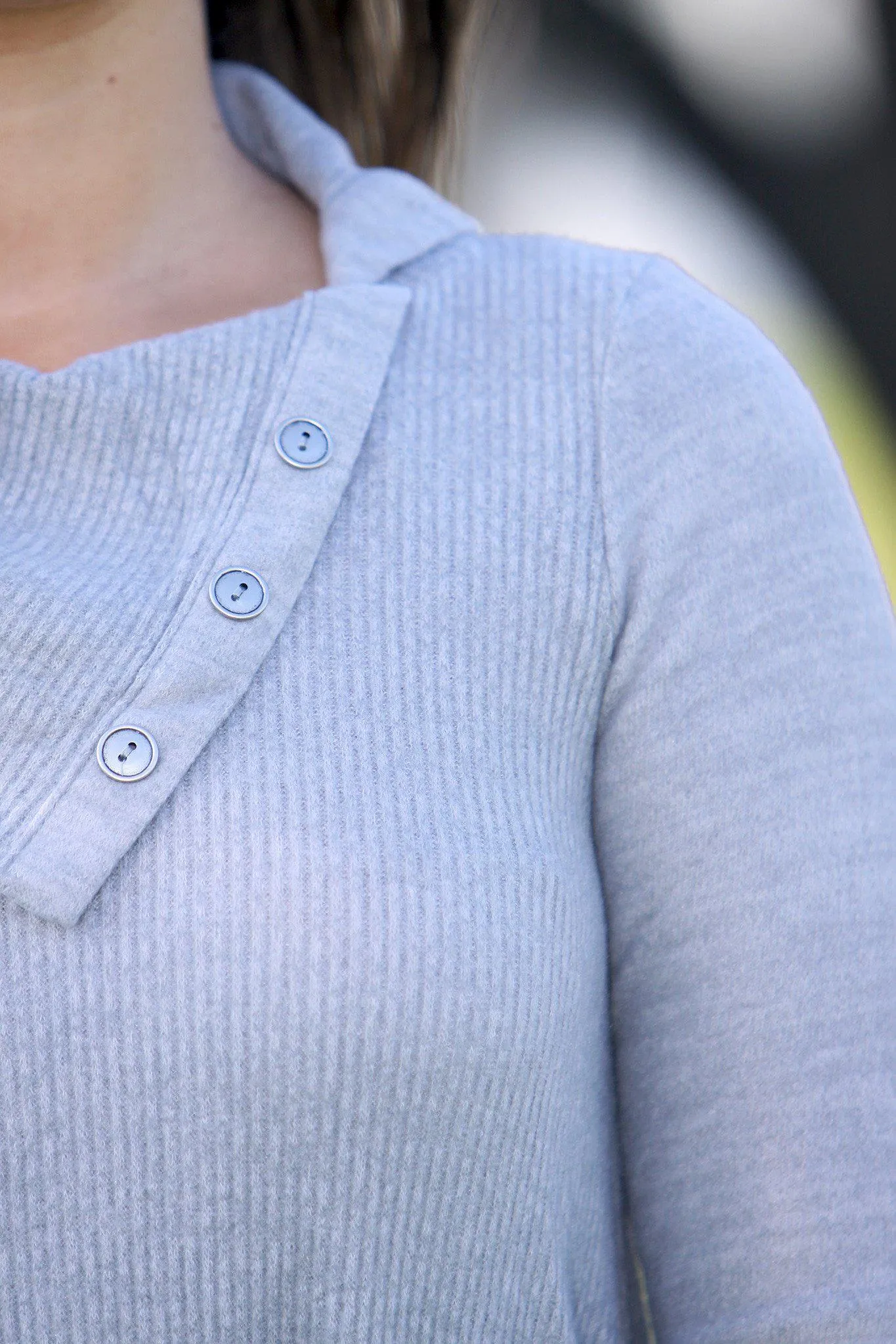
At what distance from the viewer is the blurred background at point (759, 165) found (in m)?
3.99

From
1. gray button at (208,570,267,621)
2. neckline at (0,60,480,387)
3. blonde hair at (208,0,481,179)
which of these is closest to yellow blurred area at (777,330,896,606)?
blonde hair at (208,0,481,179)

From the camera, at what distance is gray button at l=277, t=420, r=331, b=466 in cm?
87

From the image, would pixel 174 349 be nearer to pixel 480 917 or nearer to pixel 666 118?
pixel 480 917

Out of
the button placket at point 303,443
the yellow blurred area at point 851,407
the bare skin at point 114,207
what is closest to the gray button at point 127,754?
the button placket at point 303,443

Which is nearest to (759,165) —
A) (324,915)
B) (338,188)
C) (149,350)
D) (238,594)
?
(338,188)

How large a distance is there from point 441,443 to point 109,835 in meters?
0.32

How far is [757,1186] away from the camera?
84 centimetres

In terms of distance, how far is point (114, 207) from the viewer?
1.09 metres

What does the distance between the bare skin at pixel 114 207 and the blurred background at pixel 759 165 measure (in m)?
2.92

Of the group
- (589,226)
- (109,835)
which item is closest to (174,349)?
(109,835)

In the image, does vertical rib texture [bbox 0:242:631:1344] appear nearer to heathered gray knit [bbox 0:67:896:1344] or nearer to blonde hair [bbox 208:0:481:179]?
heathered gray knit [bbox 0:67:896:1344]

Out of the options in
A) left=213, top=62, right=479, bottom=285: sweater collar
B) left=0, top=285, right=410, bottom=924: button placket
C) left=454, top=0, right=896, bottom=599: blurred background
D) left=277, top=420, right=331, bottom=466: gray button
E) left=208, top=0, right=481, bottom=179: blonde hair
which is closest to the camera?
left=0, top=285, right=410, bottom=924: button placket

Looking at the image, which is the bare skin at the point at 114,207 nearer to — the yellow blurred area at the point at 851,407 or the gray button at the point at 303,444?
the gray button at the point at 303,444

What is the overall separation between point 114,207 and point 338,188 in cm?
17
